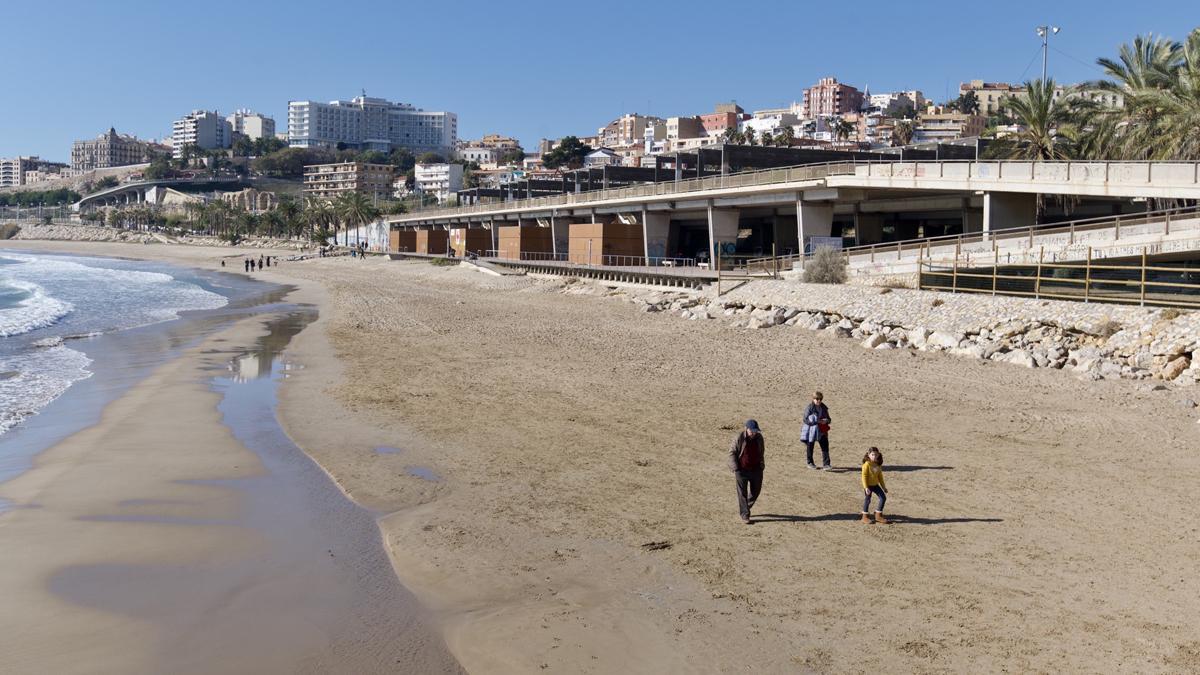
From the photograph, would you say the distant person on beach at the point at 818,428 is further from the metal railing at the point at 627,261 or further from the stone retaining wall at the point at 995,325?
the metal railing at the point at 627,261

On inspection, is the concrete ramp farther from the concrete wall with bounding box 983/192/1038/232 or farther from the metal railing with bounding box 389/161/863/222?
the concrete wall with bounding box 983/192/1038/232

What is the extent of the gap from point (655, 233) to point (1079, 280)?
32384mm

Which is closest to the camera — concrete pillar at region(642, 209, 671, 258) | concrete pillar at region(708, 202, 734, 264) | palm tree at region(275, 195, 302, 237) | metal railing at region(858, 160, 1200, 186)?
metal railing at region(858, 160, 1200, 186)

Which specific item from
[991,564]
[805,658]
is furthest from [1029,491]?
[805,658]

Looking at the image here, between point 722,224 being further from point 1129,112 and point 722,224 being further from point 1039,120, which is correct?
point 1129,112

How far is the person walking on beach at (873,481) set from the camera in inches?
401

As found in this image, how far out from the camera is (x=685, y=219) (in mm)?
57625

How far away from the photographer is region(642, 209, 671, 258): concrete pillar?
177 ft

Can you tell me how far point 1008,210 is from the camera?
31.2 meters

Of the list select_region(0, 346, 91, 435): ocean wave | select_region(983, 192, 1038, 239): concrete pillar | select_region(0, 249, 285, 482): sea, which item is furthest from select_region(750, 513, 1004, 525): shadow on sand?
select_region(983, 192, 1038, 239): concrete pillar

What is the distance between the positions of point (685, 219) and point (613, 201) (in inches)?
207

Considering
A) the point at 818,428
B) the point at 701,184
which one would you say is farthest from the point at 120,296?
the point at 818,428

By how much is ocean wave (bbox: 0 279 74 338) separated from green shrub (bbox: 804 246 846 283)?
92.0ft

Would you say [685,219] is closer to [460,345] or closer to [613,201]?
[613,201]
